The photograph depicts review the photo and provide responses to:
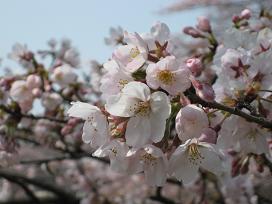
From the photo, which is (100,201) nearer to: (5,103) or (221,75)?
(5,103)

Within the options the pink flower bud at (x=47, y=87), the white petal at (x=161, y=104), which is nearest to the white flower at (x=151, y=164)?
the white petal at (x=161, y=104)

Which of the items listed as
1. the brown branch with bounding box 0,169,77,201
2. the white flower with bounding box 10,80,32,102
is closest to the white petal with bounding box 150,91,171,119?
the white flower with bounding box 10,80,32,102

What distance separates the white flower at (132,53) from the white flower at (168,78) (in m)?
0.06

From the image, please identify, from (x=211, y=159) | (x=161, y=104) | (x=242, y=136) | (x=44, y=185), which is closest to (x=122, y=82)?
(x=161, y=104)

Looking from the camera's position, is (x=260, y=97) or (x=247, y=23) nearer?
(x=260, y=97)

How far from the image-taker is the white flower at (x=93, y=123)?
1.26m

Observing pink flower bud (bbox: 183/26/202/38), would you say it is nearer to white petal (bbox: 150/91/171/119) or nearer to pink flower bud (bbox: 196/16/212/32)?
pink flower bud (bbox: 196/16/212/32)

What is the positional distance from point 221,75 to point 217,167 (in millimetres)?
368

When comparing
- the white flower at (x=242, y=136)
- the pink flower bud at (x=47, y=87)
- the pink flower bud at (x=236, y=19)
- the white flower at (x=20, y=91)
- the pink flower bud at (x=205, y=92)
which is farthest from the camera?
the pink flower bud at (x=47, y=87)

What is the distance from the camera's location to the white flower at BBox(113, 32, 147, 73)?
126 centimetres

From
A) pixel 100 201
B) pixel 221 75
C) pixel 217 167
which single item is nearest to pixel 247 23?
pixel 221 75

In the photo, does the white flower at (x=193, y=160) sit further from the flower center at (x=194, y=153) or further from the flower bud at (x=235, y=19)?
the flower bud at (x=235, y=19)

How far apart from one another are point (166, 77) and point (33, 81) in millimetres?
1565

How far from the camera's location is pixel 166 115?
1.21 metres
